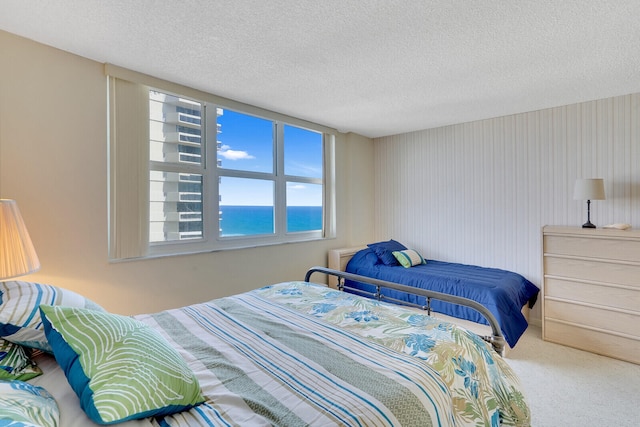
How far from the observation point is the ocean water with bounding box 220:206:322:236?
3113mm

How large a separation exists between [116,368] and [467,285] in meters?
2.82

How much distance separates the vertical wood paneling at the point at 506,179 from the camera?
2.93m

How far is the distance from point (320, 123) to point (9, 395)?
355cm

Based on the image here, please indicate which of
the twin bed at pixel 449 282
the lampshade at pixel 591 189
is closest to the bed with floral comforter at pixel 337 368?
the twin bed at pixel 449 282

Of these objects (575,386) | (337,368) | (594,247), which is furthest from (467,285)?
(337,368)

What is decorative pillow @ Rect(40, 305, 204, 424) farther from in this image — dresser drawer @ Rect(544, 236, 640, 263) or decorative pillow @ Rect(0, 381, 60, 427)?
dresser drawer @ Rect(544, 236, 640, 263)

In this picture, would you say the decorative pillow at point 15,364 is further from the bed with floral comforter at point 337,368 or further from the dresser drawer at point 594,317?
the dresser drawer at point 594,317

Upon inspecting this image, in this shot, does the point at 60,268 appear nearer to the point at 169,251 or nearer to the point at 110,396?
the point at 169,251

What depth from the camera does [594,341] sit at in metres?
2.64

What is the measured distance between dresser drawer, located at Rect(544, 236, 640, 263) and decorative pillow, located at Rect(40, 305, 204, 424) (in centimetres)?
324

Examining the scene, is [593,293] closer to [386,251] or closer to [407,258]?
[407,258]

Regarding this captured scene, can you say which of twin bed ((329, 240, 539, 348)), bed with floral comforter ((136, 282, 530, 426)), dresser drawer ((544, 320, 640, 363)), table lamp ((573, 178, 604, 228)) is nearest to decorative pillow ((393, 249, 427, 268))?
twin bed ((329, 240, 539, 348))

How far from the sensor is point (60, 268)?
2059mm

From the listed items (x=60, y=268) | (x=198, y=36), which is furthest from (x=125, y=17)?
(x=60, y=268)
